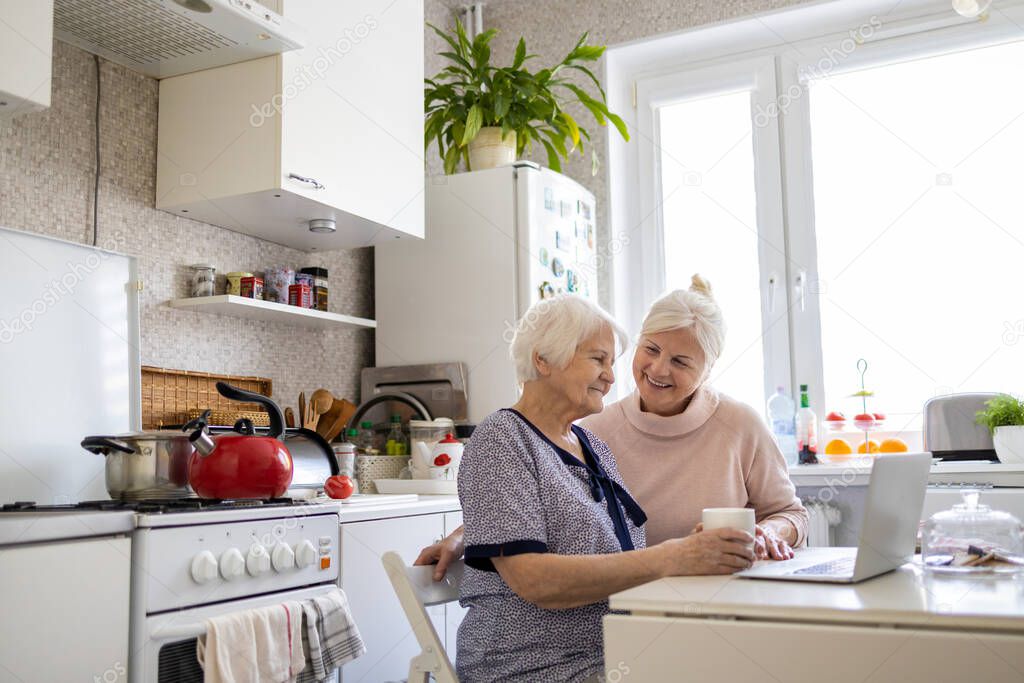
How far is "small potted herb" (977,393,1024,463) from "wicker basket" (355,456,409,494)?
187 centimetres

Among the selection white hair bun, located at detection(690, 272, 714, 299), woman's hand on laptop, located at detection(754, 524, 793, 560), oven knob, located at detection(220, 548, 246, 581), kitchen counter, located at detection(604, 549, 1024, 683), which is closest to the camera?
kitchen counter, located at detection(604, 549, 1024, 683)

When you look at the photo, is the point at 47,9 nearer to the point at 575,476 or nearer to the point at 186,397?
the point at 186,397

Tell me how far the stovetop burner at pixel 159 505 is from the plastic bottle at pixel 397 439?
108 centimetres

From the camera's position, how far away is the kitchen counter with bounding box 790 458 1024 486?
2.77m

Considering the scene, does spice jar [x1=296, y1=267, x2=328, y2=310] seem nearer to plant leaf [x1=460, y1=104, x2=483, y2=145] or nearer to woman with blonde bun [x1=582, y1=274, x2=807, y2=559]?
plant leaf [x1=460, y1=104, x2=483, y2=145]

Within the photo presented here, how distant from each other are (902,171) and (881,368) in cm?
75

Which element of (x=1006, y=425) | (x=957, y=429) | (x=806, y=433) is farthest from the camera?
(x=806, y=433)

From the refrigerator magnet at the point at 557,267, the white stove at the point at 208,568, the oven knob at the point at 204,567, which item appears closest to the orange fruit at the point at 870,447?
the refrigerator magnet at the point at 557,267

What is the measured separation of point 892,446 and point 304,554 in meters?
2.25

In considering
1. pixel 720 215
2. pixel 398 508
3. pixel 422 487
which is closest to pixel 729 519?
pixel 398 508

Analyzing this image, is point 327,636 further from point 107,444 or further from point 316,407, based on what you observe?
point 316,407

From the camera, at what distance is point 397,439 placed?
3.12m

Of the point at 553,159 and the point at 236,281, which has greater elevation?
the point at 553,159

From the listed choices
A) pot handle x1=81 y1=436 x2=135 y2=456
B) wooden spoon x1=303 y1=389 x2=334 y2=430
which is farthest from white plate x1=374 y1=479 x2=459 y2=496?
pot handle x1=81 y1=436 x2=135 y2=456
